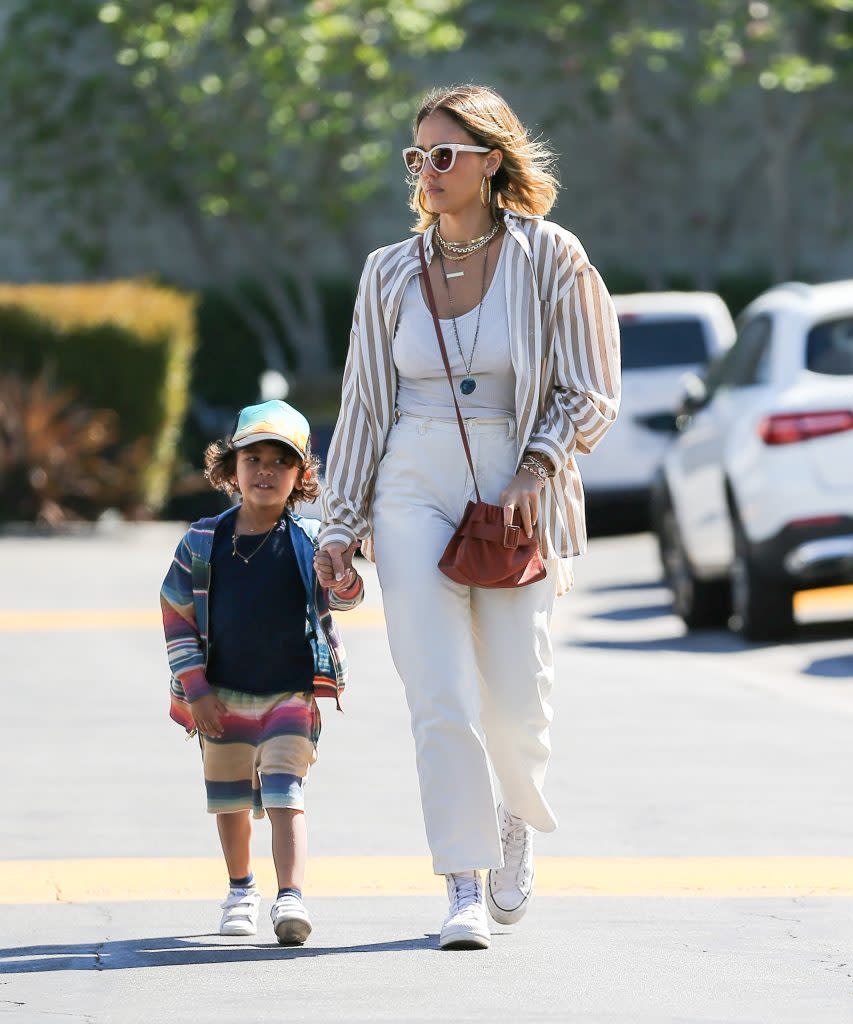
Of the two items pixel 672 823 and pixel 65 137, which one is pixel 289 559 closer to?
pixel 672 823

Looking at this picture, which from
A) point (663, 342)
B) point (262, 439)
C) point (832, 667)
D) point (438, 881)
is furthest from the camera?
point (663, 342)

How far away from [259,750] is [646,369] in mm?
12799

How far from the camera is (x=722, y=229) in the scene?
27984 millimetres

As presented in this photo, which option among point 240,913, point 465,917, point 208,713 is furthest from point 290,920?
point 208,713

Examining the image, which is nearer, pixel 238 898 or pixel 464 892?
pixel 464 892

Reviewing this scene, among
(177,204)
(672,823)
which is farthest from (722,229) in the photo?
(672,823)

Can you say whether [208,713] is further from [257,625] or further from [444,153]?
[444,153]

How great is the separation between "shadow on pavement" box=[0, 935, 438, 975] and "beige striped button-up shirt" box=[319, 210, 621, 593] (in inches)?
37.4

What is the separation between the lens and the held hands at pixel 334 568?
5559 millimetres

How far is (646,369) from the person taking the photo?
1820 cm

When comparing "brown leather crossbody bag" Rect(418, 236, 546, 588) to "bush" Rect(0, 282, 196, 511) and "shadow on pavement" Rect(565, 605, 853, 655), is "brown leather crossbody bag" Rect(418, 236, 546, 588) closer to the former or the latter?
"shadow on pavement" Rect(565, 605, 853, 655)

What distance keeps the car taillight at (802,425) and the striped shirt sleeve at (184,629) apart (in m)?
5.95

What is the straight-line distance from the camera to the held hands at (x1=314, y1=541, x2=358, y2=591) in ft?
18.2

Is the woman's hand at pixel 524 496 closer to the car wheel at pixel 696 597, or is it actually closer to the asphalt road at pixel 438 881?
the asphalt road at pixel 438 881
